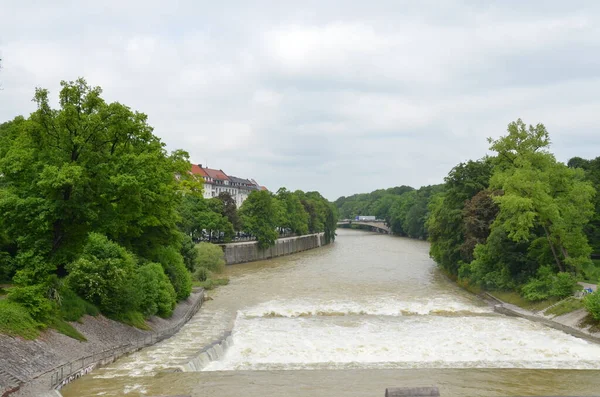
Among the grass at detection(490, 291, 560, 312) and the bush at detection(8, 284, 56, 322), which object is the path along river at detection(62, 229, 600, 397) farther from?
the bush at detection(8, 284, 56, 322)

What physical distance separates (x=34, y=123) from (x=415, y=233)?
122m

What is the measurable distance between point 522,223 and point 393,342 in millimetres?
15512

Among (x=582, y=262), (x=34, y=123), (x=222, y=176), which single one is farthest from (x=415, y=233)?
(x=34, y=123)

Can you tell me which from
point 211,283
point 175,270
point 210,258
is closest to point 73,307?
Result: point 175,270

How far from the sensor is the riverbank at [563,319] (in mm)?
30812

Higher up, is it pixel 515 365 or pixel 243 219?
pixel 243 219

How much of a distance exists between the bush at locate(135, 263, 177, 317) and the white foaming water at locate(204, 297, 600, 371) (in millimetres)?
4881

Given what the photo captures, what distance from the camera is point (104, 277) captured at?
27.7 meters

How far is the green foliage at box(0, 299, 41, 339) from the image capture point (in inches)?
797

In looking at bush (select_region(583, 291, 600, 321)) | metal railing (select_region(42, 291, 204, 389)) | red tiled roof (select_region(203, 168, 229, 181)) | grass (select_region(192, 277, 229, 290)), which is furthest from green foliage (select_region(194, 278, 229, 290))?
red tiled roof (select_region(203, 168, 229, 181))

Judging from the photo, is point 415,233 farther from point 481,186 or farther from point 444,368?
point 444,368

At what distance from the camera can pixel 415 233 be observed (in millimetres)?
138875

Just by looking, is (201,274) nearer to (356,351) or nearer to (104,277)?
(104,277)

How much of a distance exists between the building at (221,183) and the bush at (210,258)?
73.6 metres
